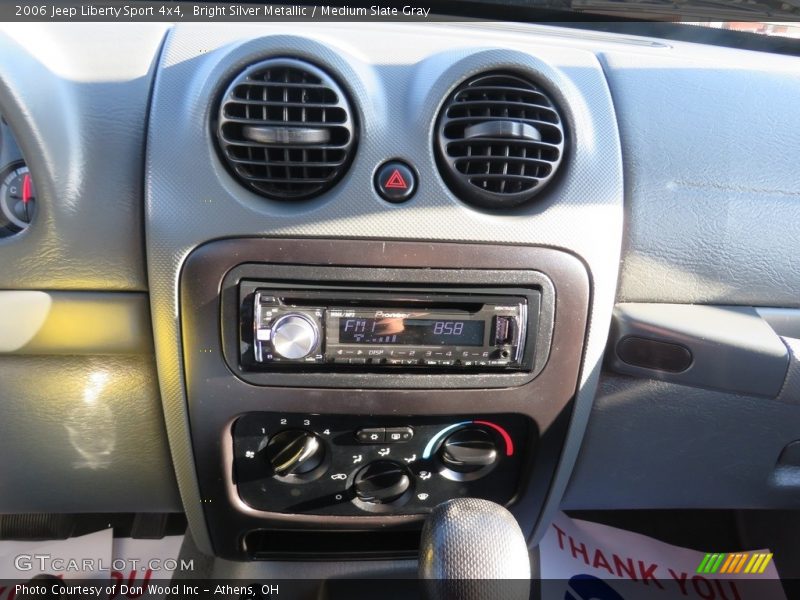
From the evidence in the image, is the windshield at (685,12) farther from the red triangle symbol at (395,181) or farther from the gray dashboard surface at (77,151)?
the gray dashboard surface at (77,151)

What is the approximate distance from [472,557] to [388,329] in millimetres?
365

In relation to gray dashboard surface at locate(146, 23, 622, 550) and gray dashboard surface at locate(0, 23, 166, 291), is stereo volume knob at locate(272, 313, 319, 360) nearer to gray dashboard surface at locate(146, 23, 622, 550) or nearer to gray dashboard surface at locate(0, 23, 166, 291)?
gray dashboard surface at locate(146, 23, 622, 550)

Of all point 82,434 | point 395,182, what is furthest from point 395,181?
point 82,434

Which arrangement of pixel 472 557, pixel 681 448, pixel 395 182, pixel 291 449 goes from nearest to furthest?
pixel 472 557 → pixel 395 182 → pixel 291 449 → pixel 681 448

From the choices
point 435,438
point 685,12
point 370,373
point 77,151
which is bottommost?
point 435,438

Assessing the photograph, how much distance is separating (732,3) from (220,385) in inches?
Result: 51.1

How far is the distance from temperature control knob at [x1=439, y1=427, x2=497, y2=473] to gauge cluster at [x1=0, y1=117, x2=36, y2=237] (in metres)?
0.82

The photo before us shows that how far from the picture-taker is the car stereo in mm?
1015

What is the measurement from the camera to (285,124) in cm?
95

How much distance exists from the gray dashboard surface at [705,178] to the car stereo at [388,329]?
264 millimetres

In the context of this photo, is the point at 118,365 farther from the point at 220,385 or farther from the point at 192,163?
the point at 192,163

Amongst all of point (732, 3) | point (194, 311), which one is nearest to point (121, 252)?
point (194, 311)

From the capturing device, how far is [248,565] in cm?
140

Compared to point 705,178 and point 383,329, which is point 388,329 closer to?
point 383,329
